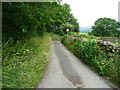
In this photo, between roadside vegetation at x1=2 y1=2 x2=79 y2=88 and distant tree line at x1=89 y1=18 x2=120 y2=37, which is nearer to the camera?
roadside vegetation at x1=2 y1=2 x2=79 y2=88

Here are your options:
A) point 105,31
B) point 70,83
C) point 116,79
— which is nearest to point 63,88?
point 70,83

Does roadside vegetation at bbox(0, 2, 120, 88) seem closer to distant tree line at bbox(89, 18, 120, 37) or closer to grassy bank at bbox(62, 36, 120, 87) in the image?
grassy bank at bbox(62, 36, 120, 87)

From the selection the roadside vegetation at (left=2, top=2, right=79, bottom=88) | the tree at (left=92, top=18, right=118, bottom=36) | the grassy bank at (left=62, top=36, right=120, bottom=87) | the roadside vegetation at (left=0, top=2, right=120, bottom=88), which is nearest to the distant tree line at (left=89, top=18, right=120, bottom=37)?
the tree at (left=92, top=18, right=118, bottom=36)

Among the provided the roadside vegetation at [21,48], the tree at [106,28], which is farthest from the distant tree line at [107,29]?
the roadside vegetation at [21,48]

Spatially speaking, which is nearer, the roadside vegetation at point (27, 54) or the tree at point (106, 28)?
the roadside vegetation at point (27, 54)

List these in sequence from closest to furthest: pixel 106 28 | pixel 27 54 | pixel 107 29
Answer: pixel 27 54
pixel 107 29
pixel 106 28

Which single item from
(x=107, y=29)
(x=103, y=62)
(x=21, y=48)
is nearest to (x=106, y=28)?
(x=107, y=29)

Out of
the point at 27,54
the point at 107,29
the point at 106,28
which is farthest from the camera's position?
the point at 106,28

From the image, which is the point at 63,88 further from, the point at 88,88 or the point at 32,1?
the point at 32,1

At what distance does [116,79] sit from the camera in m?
3.62

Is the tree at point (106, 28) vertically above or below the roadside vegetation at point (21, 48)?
above

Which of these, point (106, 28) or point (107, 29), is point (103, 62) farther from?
point (106, 28)

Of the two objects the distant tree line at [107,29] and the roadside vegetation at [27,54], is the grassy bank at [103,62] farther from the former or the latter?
the distant tree line at [107,29]

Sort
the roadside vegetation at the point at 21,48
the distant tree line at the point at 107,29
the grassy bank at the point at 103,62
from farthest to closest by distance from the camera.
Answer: the distant tree line at the point at 107,29 < the grassy bank at the point at 103,62 < the roadside vegetation at the point at 21,48
